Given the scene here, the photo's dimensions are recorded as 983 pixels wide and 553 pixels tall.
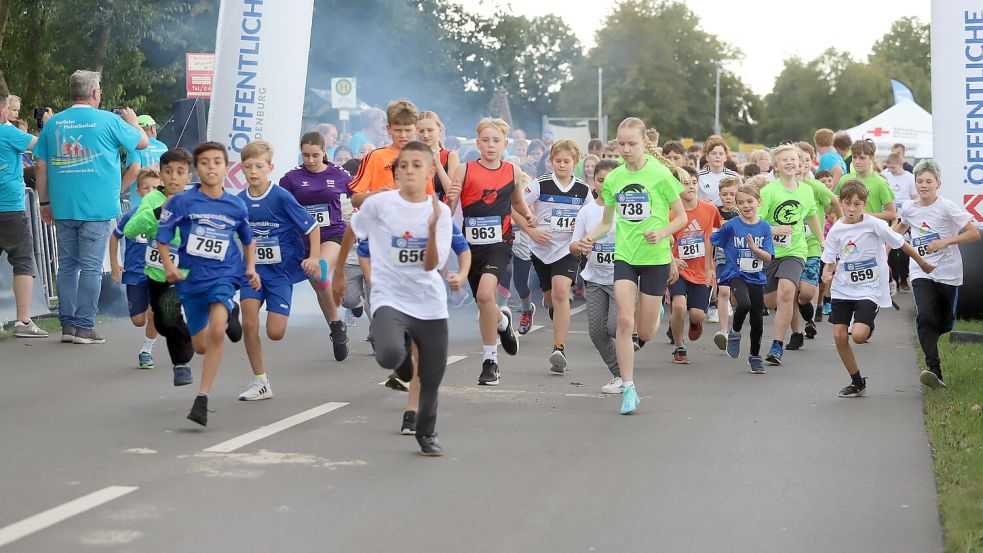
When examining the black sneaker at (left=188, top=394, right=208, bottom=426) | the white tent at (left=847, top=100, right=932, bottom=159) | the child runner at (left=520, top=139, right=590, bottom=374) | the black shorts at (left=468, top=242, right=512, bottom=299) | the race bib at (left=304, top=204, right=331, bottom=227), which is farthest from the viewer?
the white tent at (left=847, top=100, right=932, bottom=159)

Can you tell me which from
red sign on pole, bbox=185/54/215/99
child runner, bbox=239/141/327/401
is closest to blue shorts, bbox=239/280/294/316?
child runner, bbox=239/141/327/401

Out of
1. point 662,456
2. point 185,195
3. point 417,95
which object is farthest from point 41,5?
point 417,95

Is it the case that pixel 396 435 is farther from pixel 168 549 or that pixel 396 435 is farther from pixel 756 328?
pixel 756 328

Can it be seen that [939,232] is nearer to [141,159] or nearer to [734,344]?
[734,344]

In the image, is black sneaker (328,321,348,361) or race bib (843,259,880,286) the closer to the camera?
race bib (843,259,880,286)

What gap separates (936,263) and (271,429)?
5.45 meters

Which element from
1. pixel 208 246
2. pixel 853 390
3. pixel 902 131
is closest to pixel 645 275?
pixel 853 390

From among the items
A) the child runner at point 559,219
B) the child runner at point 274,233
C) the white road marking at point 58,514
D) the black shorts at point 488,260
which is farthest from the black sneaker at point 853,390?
the white road marking at point 58,514

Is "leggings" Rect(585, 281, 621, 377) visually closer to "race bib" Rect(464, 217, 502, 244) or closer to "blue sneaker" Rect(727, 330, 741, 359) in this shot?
"race bib" Rect(464, 217, 502, 244)

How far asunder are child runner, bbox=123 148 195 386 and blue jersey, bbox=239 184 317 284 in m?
0.56

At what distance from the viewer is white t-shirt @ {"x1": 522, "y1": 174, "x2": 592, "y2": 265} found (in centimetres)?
1305

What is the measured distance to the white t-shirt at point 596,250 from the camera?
11484mm

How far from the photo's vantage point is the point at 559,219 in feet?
43.2

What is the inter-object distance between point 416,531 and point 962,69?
32.4 feet
